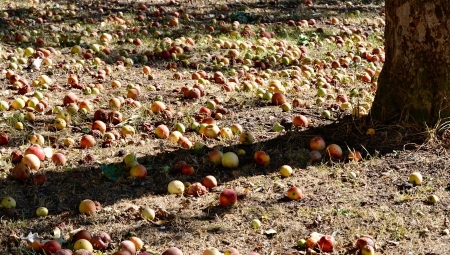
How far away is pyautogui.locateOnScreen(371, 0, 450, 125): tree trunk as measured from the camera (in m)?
6.29

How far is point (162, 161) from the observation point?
6.21m

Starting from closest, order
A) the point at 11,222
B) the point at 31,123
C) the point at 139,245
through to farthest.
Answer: the point at 139,245, the point at 11,222, the point at 31,123

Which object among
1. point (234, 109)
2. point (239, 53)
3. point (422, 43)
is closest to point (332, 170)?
point (422, 43)

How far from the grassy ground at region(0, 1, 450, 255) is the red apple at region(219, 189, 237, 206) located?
8 centimetres

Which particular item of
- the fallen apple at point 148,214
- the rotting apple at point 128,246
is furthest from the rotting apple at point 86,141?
the rotting apple at point 128,246

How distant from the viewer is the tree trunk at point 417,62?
629cm

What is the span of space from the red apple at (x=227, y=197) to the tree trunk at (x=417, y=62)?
217 centimetres

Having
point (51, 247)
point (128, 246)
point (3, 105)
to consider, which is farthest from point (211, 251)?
point (3, 105)

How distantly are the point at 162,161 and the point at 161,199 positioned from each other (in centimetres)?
84

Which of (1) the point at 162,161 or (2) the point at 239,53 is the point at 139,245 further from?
(2) the point at 239,53

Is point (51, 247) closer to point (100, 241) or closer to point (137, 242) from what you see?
point (100, 241)

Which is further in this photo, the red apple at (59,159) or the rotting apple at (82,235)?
the red apple at (59,159)

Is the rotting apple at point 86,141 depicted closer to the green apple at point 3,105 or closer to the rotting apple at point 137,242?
the green apple at point 3,105

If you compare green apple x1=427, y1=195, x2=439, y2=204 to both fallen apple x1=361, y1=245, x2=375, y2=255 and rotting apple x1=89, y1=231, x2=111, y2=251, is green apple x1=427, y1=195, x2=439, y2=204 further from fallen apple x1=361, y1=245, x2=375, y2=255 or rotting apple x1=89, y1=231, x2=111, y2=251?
rotting apple x1=89, y1=231, x2=111, y2=251
